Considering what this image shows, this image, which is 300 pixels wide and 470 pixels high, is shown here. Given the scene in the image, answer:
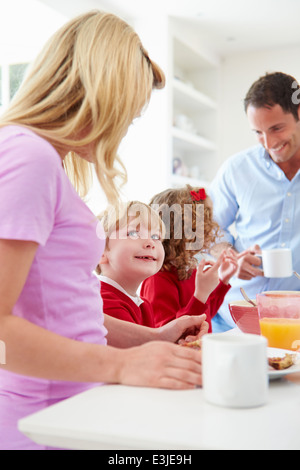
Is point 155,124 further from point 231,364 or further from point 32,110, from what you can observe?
point 231,364

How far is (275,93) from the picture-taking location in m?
2.02

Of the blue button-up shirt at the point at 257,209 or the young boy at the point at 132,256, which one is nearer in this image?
the young boy at the point at 132,256

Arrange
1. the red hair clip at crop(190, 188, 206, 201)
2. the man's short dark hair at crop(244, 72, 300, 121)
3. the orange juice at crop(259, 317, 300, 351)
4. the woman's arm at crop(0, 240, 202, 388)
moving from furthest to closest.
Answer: the man's short dark hair at crop(244, 72, 300, 121) → the red hair clip at crop(190, 188, 206, 201) → the orange juice at crop(259, 317, 300, 351) → the woman's arm at crop(0, 240, 202, 388)

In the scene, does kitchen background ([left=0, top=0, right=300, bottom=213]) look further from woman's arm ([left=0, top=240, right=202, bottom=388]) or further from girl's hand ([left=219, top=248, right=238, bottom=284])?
woman's arm ([left=0, top=240, right=202, bottom=388])

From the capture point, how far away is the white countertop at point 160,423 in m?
0.53

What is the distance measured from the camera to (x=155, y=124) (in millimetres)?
3684

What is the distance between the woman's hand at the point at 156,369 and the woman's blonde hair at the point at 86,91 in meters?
0.26

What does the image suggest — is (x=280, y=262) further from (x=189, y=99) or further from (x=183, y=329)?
(x=189, y=99)

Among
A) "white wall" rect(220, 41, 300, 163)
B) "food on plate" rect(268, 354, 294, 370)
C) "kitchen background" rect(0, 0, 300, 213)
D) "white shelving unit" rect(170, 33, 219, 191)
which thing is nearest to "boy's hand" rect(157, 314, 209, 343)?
"food on plate" rect(268, 354, 294, 370)

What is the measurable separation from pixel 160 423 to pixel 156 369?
13cm

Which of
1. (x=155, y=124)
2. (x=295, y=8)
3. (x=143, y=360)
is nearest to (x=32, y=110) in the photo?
(x=143, y=360)

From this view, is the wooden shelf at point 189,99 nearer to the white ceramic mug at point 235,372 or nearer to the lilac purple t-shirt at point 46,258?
the lilac purple t-shirt at point 46,258

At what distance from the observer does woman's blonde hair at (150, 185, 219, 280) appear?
175 centimetres

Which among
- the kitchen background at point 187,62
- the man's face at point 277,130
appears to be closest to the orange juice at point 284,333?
the man's face at point 277,130
